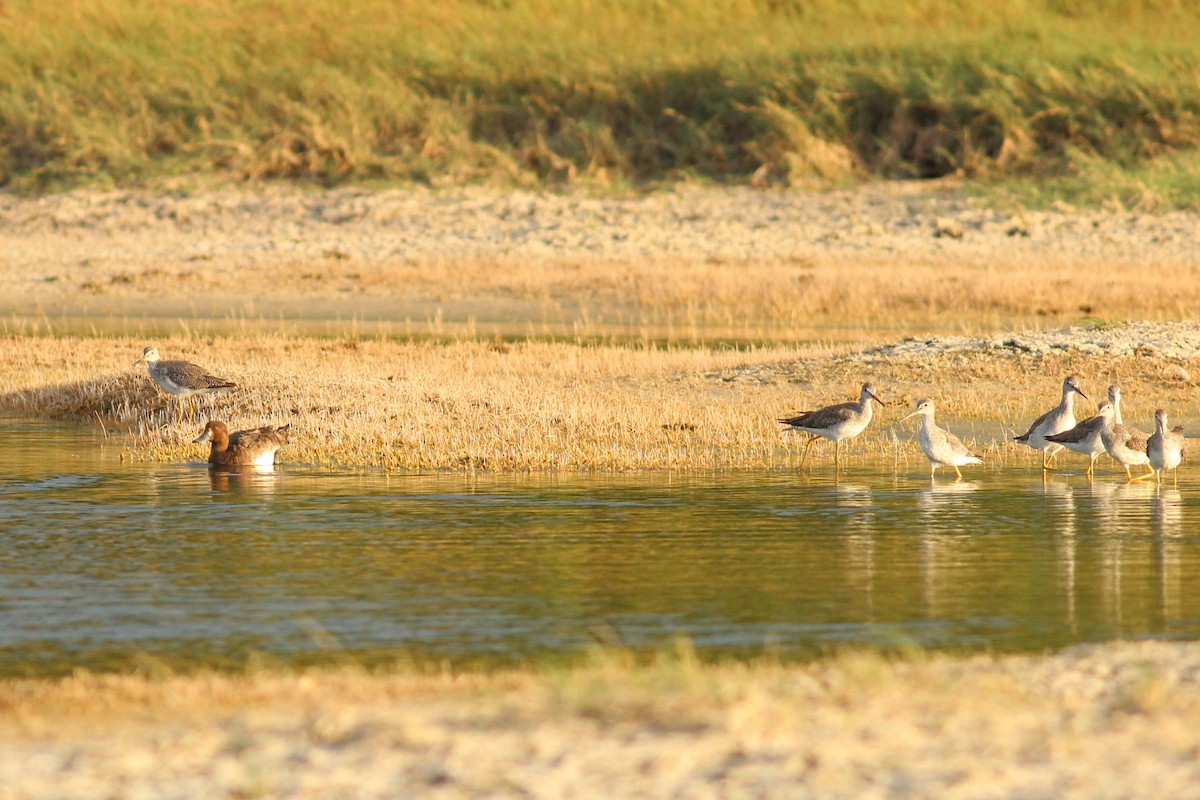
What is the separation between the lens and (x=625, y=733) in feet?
24.9

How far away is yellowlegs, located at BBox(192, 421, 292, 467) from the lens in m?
16.5

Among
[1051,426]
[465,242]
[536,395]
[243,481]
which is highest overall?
[465,242]

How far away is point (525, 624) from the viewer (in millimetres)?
10367

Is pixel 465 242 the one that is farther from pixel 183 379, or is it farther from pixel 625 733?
pixel 625 733

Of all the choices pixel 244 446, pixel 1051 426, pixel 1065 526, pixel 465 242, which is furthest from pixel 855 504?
pixel 465 242

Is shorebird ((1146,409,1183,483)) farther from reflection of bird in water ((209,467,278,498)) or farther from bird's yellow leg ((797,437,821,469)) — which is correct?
reflection of bird in water ((209,467,278,498))

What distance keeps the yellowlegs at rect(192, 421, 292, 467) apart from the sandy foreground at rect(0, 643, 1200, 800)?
7.53m

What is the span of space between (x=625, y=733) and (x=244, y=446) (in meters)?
9.41

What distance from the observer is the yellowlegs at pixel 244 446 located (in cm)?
1645

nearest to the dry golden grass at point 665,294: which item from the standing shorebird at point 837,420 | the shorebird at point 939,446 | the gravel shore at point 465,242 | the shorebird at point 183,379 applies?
the gravel shore at point 465,242

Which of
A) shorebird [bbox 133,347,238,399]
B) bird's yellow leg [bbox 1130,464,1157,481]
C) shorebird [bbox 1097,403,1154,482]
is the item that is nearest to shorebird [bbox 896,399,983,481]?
shorebird [bbox 1097,403,1154,482]

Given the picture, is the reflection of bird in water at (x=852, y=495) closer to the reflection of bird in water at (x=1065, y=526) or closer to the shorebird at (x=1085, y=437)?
the reflection of bird in water at (x=1065, y=526)

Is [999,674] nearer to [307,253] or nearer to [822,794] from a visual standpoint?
[822,794]

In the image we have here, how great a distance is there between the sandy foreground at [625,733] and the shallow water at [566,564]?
3.39ft
